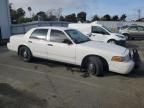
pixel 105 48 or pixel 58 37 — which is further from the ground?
pixel 58 37

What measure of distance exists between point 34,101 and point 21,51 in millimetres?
4791

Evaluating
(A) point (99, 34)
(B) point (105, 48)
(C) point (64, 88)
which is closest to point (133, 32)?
(A) point (99, 34)

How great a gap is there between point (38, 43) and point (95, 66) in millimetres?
2745

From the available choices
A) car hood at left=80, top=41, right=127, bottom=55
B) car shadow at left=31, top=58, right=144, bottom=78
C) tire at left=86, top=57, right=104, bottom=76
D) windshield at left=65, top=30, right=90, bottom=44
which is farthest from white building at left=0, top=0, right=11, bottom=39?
tire at left=86, top=57, right=104, bottom=76

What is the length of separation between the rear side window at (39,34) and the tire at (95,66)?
2.30 meters

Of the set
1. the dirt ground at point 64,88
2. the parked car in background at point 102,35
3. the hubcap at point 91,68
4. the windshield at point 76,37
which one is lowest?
the dirt ground at point 64,88

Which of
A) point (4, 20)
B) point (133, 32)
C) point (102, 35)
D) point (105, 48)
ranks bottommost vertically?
point (133, 32)

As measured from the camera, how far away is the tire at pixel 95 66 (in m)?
7.69

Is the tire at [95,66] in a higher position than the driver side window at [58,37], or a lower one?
lower

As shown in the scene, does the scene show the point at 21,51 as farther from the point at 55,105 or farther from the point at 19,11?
the point at 19,11

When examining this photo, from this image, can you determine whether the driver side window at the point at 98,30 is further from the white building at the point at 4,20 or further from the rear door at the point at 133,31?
the rear door at the point at 133,31

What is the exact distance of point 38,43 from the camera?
9.25m

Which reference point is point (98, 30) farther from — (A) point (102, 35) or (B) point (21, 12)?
(B) point (21, 12)

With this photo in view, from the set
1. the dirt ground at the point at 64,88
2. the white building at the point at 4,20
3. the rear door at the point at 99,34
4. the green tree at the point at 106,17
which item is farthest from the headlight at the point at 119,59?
the green tree at the point at 106,17
